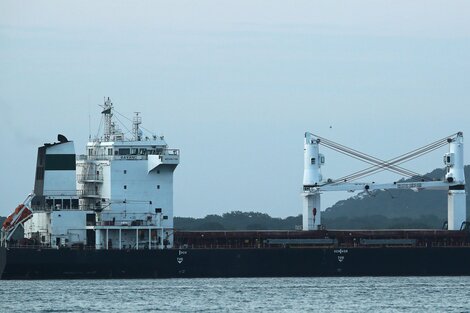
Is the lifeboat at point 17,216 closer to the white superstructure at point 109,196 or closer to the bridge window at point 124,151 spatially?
the white superstructure at point 109,196

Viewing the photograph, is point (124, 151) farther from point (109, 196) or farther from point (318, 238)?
point (318, 238)

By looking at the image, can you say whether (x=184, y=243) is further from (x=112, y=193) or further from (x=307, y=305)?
(x=307, y=305)

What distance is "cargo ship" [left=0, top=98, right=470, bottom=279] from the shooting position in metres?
72.9

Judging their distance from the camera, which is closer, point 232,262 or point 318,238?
point 232,262

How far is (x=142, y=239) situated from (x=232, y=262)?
4.23 metres

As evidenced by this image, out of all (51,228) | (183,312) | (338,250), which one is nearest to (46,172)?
(51,228)

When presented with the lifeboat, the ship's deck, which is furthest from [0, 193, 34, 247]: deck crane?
the ship's deck

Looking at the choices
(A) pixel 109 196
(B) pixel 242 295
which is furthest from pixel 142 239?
(B) pixel 242 295

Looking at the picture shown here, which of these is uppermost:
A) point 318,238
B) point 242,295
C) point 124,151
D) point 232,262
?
point 124,151

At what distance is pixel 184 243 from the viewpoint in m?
76.5

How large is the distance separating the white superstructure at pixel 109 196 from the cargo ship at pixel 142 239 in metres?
0.05

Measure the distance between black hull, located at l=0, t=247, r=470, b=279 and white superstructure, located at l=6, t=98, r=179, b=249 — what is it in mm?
1237

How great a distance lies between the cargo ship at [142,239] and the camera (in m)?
72.9

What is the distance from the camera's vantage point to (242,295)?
64312 mm
